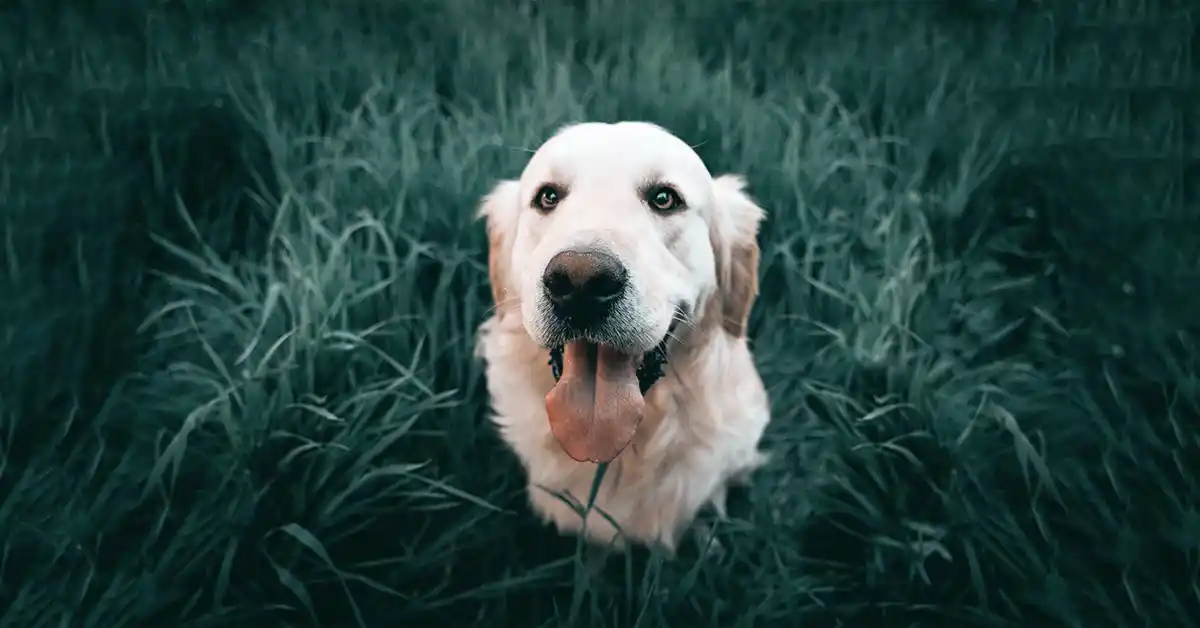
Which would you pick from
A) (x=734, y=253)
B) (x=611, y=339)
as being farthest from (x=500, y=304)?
(x=734, y=253)

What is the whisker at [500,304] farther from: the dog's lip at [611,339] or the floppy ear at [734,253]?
the floppy ear at [734,253]

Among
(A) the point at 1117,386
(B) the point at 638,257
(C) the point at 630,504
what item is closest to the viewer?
(B) the point at 638,257

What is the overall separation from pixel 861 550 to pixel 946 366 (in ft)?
1.54

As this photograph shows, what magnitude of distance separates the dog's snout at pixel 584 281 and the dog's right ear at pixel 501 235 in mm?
302

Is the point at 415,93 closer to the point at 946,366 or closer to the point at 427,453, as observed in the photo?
the point at 427,453

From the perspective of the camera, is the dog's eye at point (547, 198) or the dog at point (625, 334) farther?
the dog's eye at point (547, 198)

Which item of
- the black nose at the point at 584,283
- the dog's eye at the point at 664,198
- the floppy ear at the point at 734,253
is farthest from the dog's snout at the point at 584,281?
the floppy ear at the point at 734,253

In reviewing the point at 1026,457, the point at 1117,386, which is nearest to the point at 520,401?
the point at 1026,457

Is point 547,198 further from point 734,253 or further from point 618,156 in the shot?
point 734,253

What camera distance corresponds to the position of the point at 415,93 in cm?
205

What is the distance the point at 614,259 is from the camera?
1.56 m

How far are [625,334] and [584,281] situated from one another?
0.14m

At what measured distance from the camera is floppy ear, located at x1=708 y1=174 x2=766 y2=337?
1.85 m

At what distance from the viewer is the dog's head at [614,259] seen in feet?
5.16
